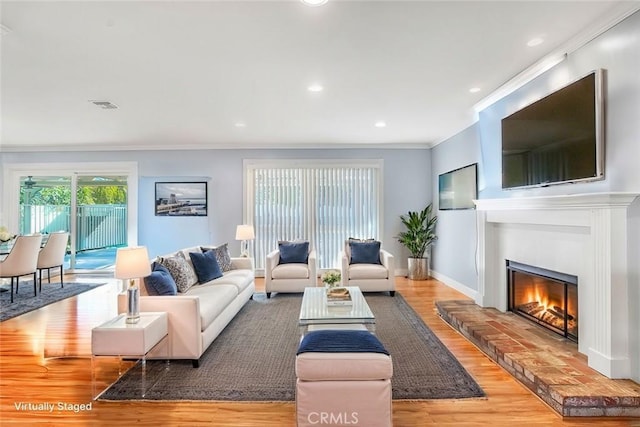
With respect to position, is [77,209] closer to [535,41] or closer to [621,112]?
[535,41]

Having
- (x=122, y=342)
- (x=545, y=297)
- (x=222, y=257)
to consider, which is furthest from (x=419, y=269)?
(x=122, y=342)

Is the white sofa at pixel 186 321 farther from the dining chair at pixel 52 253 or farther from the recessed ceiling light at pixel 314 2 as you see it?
the dining chair at pixel 52 253

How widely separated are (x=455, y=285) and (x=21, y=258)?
671 centimetres

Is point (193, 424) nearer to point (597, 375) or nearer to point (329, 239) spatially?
point (597, 375)

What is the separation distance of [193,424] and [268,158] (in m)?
5.27

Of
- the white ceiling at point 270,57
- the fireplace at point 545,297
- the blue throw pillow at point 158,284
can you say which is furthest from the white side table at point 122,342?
the fireplace at point 545,297

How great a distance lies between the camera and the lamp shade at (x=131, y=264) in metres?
2.70

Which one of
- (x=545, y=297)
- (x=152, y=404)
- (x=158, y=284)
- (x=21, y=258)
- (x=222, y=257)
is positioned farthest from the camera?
(x=21, y=258)

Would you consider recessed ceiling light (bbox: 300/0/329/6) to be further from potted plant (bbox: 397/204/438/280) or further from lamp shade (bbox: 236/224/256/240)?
potted plant (bbox: 397/204/438/280)

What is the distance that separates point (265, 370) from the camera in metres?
2.83

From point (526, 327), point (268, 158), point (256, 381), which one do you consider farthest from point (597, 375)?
point (268, 158)

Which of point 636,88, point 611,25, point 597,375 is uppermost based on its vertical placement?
point 611,25

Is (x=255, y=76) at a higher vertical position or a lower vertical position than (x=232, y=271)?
higher

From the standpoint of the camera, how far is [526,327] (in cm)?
341
